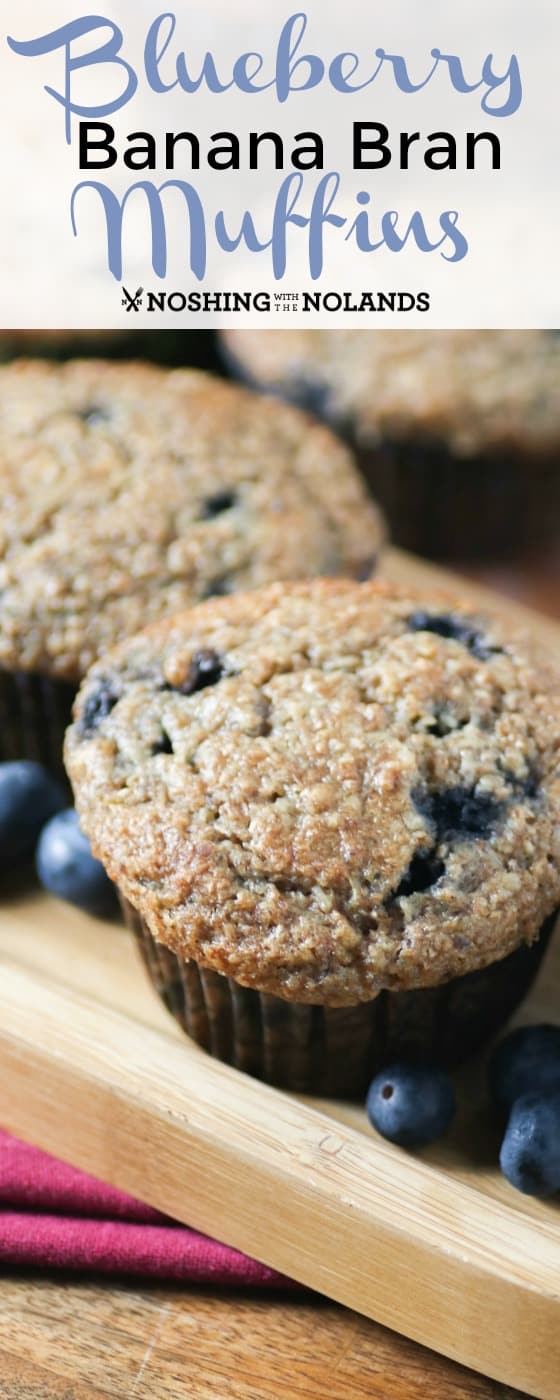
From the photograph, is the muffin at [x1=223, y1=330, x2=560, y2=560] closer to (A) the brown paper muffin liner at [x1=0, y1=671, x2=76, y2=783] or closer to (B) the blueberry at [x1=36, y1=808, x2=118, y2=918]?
(A) the brown paper muffin liner at [x1=0, y1=671, x2=76, y2=783]

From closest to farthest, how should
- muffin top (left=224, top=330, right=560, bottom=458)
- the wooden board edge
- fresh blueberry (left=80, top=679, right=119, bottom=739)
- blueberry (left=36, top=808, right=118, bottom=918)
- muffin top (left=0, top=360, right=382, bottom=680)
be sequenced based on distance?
the wooden board edge, fresh blueberry (left=80, top=679, right=119, bottom=739), blueberry (left=36, top=808, right=118, bottom=918), muffin top (left=0, top=360, right=382, bottom=680), muffin top (left=224, top=330, right=560, bottom=458)

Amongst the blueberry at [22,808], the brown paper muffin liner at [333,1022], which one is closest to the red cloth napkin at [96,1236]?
the brown paper muffin liner at [333,1022]

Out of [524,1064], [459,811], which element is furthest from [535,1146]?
[459,811]

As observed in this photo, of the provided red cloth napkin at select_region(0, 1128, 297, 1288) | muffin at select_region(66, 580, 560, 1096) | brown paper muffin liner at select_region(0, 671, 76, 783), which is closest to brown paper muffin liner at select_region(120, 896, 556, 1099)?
muffin at select_region(66, 580, 560, 1096)

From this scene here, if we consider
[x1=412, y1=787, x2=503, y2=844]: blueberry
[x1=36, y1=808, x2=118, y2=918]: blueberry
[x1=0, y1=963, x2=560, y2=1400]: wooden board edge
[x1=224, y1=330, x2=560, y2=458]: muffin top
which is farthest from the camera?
[x1=224, y1=330, x2=560, y2=458]: muffin top

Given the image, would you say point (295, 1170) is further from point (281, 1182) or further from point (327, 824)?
point (327, 824)

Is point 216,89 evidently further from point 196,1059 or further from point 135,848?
point 196,1059
